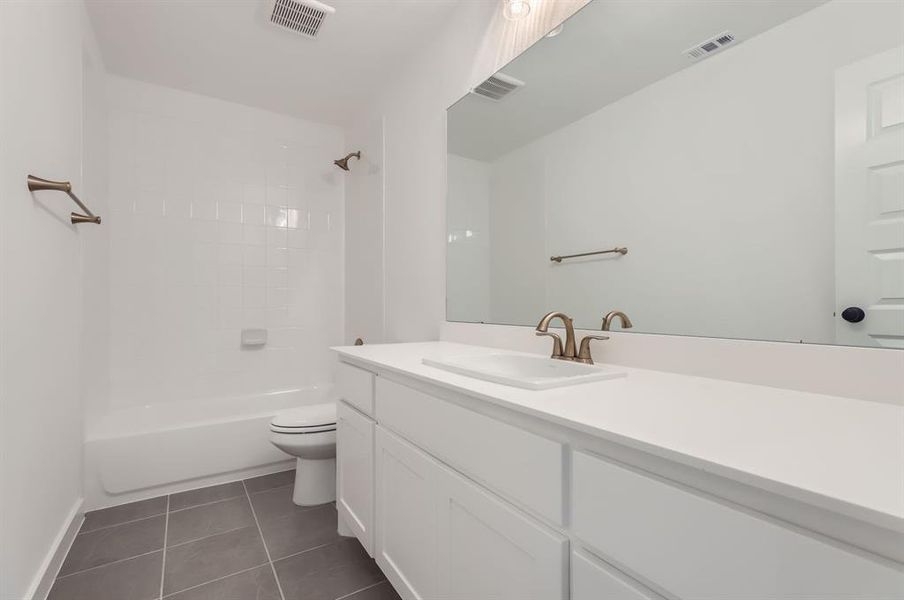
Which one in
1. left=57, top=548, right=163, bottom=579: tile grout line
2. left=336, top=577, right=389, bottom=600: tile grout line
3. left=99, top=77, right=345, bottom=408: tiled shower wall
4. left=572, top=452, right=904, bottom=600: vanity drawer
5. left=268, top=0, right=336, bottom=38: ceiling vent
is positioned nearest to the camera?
left=572, top=452, right=904, bottom=600: vanity drawer

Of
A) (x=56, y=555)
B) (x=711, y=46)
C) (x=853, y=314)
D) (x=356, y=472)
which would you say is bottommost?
(x=56, y=555)

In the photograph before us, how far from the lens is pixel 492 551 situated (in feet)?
2.68

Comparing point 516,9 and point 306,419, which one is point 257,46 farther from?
point 306,419

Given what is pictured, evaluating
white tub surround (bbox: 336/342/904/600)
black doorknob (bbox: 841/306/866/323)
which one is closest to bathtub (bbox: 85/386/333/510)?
white tub surround (bbox: 336/342/904/600)

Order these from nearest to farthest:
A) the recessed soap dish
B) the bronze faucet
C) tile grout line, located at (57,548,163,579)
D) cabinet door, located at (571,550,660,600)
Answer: cabinet door, located at (571,550,660,600)
the bronze faucet
tile grout line, located at (57,548,163,579)
the recessed soap dish

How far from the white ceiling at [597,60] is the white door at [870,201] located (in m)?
0.21

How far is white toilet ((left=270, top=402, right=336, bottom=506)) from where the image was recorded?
1.94 meters

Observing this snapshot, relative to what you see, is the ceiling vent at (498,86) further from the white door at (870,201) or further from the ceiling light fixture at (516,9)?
the white door at (870,201)

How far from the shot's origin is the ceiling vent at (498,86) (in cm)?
156

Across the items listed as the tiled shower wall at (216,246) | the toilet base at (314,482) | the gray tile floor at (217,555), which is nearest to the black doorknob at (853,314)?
the gray tile floor at (217,555)

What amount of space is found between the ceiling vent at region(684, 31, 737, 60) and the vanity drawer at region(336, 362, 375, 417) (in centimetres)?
128

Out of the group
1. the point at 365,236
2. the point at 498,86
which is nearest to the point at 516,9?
the point at 498,86

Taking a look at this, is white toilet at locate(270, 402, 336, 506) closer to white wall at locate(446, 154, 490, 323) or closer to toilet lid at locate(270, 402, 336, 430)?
toilet lid at locate(270, 402, 336, 430)

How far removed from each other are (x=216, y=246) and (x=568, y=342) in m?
2.47
